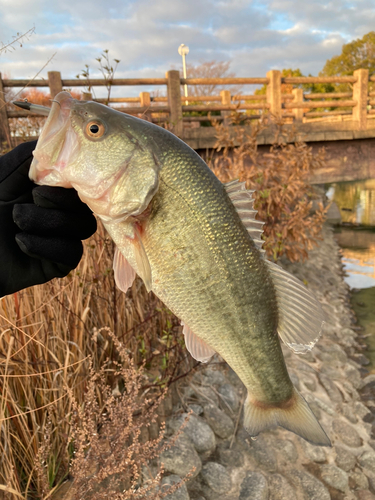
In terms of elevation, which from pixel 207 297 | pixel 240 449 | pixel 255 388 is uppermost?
pixel 207 297

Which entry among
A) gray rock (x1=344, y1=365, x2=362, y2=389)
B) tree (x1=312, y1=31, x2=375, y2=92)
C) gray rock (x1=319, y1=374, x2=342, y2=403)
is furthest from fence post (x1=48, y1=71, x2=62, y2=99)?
tree (x1=312, y1=31, x2=375, y2=92)

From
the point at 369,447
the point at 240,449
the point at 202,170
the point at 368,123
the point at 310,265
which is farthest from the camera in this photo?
the point at 368,123

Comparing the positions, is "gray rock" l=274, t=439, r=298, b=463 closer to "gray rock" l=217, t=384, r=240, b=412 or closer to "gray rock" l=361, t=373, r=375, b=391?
"gray rock" l=217, t=384, r=240, b=412

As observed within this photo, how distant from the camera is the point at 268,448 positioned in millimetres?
3482

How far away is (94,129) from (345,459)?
393cm

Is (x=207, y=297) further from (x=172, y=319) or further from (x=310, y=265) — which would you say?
(x=310, y=265)

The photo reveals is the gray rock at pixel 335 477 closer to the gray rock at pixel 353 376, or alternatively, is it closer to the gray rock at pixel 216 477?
the gray rock at pixel 216 477

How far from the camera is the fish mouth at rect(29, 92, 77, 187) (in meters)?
1.29

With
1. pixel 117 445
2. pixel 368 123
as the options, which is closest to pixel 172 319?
pixel 117 445

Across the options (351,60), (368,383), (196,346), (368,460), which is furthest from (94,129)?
(351,60)

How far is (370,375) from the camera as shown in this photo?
18.5 ft

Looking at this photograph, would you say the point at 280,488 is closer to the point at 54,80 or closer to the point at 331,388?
the point at 331,388

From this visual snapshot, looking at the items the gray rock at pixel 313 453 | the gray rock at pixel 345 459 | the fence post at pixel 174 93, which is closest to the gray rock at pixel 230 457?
the gray rock at pixel 313 453

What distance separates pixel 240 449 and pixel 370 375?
3104 mm
